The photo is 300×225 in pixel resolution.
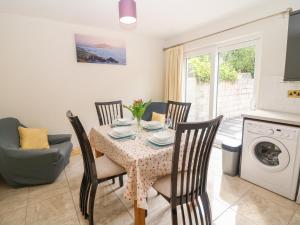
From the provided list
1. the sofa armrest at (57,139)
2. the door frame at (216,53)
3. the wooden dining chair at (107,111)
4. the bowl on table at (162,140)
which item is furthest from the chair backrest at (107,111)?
the door frame at (216,53)

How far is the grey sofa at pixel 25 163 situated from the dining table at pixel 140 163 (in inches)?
38.4

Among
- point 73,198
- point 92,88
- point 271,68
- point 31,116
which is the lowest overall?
point 73,198

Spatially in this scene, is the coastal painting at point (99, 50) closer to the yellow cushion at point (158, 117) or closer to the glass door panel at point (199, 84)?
the yellow cushion at point (158, 117)

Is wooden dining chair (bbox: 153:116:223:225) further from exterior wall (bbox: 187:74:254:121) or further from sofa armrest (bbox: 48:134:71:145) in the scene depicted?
sofa armrest (bbox: 48:134:71:145)

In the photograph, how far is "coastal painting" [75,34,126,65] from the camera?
303 centimetres

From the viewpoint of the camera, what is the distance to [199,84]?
361cm

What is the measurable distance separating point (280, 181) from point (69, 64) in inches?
137

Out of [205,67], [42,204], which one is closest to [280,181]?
[205,67]

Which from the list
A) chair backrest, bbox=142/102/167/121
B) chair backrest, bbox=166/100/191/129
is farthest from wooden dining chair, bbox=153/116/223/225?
chair backrest, bbox=142/102/167/121

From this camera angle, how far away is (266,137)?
194cm

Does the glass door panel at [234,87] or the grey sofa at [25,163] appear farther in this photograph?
the glass door panel at [234,87]

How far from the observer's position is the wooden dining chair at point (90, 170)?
135 centimetres

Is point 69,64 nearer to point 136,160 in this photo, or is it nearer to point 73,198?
point 73,198

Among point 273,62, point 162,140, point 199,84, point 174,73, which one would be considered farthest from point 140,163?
point 174,73
